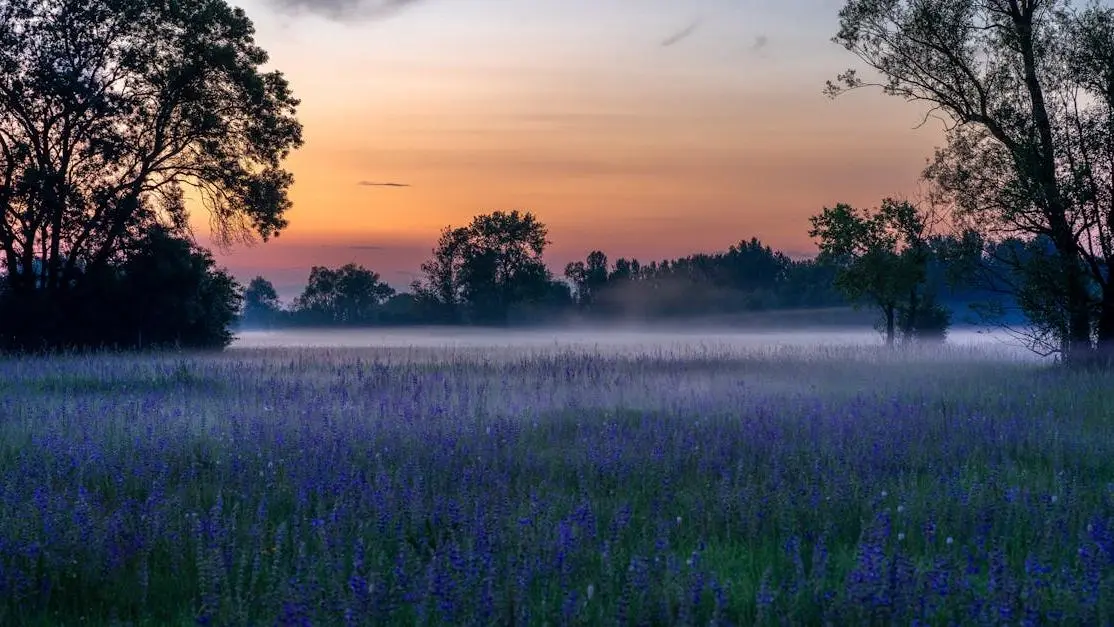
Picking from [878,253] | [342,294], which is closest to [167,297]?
[878,253]

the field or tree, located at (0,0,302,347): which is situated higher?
tree, located at (0,0,302,347)

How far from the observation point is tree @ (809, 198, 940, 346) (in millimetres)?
33250

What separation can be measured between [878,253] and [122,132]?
2555 cm

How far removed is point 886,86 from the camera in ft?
73.3

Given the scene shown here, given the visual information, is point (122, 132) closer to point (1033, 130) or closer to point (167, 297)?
point (167, 297)

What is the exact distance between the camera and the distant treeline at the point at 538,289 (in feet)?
281

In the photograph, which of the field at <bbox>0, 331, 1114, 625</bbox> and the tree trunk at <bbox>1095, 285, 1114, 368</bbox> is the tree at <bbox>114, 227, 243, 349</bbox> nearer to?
the field at <bbox>0, 331, 1114, 625</bbox>

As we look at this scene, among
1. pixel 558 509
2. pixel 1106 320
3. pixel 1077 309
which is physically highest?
pixel 1077 309

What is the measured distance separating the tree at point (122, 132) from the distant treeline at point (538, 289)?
53309mm

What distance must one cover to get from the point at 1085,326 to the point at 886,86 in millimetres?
7077

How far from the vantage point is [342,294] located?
108 m

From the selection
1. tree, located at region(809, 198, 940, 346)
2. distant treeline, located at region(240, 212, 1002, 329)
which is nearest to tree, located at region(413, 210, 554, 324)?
distant treeline, located at region(240, 212, 1002, 329)

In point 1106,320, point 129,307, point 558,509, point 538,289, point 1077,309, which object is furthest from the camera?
point 538,289

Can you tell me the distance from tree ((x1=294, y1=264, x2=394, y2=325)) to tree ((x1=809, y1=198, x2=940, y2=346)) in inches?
2998
